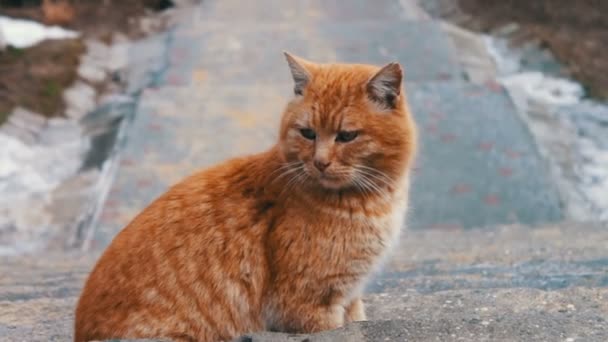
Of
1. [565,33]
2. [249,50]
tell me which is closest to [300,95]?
[249,50]

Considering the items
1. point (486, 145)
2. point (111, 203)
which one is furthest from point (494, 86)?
point (111, 203)

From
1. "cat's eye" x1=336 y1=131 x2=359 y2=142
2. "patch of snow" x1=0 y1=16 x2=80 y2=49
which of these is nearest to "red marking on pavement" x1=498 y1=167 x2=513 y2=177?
"cat's eye" x1=336 y1=131 x2=359 y2=142

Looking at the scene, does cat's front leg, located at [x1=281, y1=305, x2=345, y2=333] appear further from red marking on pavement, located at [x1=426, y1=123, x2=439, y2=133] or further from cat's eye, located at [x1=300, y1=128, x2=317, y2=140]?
red marking on pavement, located at [x1=426, y1=123, x2=439, y2=133]

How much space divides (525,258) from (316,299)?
7.34 ft

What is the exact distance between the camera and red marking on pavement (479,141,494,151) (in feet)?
26.7

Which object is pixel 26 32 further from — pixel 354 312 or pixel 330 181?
pixel 330 181

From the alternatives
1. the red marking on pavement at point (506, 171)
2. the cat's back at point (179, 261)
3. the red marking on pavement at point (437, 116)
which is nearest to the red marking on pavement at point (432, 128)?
the red marking on pavement at point (437, 116)

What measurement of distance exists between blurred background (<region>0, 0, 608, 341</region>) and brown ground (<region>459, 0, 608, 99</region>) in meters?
0.04

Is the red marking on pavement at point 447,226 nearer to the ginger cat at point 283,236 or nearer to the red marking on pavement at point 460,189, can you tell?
the red marking on pavement at point 460,189

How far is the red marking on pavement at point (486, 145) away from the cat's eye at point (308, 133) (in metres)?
4.84

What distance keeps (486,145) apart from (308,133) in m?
4.90

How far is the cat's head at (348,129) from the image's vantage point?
351cm

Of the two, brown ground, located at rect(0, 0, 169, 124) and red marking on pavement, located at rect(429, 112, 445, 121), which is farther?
brown ground, located at rect(0, 0, 169, 124)

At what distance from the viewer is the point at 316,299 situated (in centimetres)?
356
